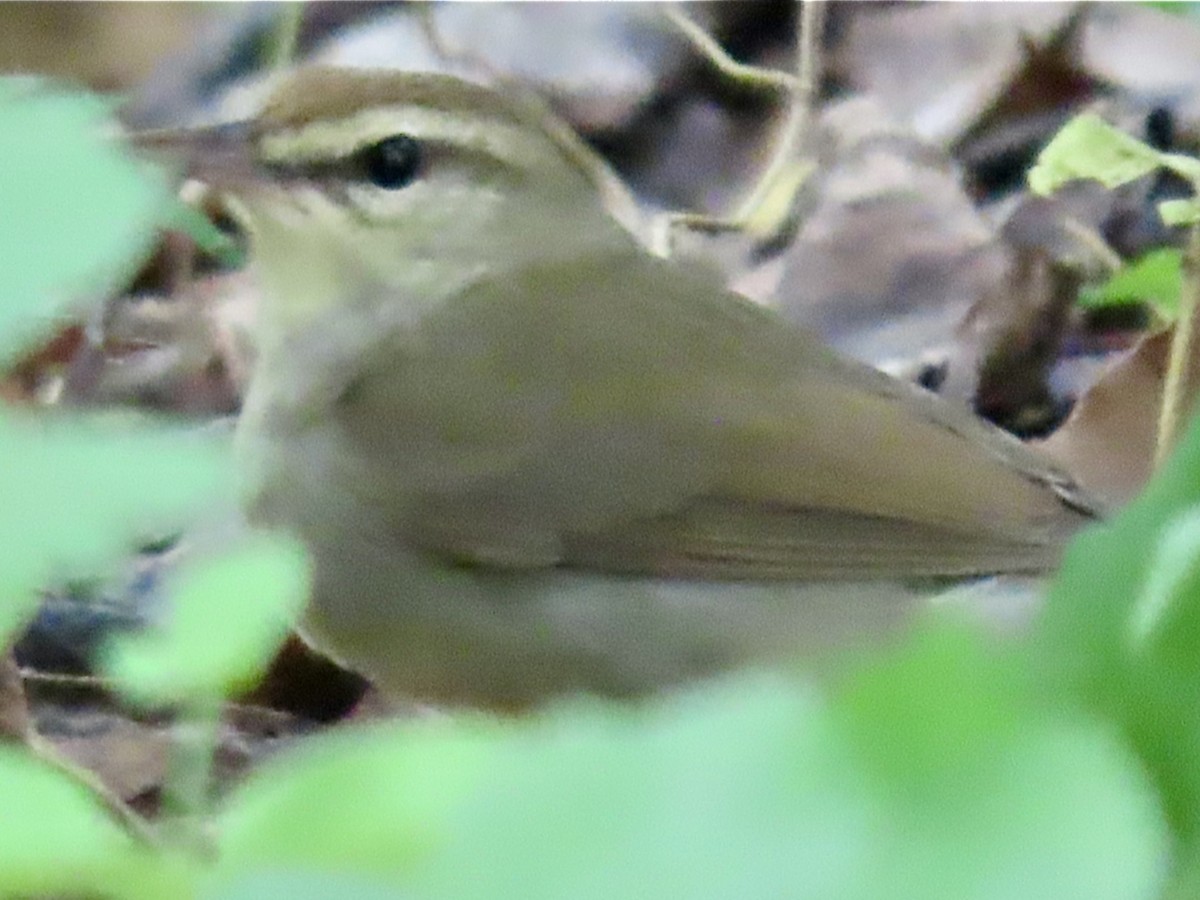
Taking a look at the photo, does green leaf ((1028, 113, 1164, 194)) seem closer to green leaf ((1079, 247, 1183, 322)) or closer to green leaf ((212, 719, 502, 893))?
green leaf ((1079, 247, 1183, 322))

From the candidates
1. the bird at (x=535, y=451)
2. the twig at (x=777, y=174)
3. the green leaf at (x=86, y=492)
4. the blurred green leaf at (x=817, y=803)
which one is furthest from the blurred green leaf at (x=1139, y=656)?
the twig at (x=777, y=174)

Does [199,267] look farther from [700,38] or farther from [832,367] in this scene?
[832,367]

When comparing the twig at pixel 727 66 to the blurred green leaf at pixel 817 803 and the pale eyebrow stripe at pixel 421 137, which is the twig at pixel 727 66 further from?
the blurred green leaf at pixel 817 803

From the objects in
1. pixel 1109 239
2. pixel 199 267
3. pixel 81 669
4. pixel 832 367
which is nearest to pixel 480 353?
pixel 832 367

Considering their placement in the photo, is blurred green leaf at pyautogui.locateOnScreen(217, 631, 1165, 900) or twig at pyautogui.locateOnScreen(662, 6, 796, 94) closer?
blurred green leaf at pyautogui.locateOnScreen(217, 631, 1165, 900)

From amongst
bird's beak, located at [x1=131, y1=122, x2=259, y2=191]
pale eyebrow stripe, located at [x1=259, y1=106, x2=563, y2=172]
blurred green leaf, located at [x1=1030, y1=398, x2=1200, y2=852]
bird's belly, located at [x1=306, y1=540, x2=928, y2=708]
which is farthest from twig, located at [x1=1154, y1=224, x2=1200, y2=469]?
blurred green leaf, located at [x1=1030, y1=398, x2=1200, y2=852]

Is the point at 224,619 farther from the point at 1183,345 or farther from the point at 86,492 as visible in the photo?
the point at 1183,345

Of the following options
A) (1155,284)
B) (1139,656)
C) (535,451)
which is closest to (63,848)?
(1139,656)
